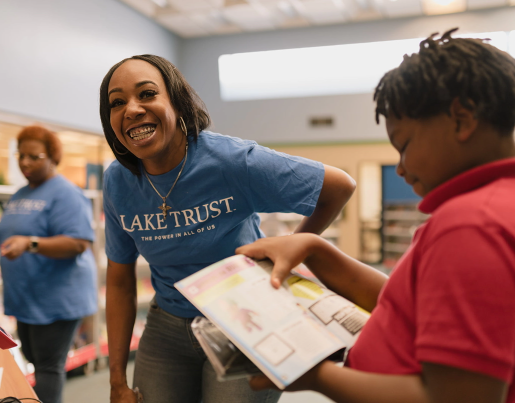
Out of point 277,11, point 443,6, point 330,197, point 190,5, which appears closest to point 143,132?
point 330,197

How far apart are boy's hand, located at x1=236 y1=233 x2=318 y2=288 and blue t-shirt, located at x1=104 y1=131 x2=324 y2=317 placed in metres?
0.38

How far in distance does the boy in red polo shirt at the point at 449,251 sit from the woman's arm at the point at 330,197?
0.67 meters

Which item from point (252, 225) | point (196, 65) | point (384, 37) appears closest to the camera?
point (252, 225)

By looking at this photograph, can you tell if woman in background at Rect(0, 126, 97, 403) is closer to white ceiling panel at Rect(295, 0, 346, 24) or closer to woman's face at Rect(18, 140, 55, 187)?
woman's face at Rect(18, 140, 55, 187)

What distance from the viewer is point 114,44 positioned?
626cm

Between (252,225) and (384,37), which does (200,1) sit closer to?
(384,37)

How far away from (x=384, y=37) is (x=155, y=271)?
6795 millimetres

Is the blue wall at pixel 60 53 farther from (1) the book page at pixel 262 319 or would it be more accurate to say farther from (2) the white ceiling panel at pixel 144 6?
(1) the book page at pixel 262 319

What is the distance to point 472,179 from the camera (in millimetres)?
699

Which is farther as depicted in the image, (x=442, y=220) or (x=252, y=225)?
(x=252, y=225)

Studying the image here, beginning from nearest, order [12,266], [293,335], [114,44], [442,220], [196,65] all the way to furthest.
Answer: [442,220], [293,335], [12,266], [114,44], [196,65]

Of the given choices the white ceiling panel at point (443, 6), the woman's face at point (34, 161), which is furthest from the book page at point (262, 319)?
the white ceiling panel at point (443, 6)

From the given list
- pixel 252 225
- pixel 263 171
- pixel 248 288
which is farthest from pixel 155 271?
pixel 248 288

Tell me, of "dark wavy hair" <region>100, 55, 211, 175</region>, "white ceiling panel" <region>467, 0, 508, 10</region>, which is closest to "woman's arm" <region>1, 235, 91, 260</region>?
"dark wavy hair" <region>100, 55, 211, 175</region>
